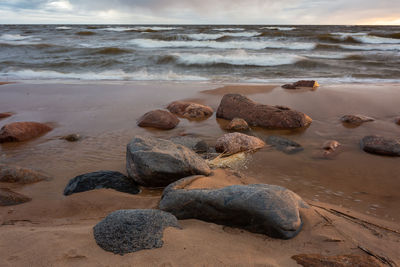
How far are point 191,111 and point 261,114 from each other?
1.32m

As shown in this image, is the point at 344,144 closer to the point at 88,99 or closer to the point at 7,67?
the point at 88,99

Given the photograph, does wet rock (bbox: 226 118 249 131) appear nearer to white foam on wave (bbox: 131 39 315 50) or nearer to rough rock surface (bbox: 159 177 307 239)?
rough rock surface (bbox: 159 177 307 239)

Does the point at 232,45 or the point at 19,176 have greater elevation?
the point at 232,45

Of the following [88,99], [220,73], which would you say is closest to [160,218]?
[88,99]

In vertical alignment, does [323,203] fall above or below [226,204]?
below

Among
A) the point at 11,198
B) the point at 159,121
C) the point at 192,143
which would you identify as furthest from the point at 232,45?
the point at 11,198

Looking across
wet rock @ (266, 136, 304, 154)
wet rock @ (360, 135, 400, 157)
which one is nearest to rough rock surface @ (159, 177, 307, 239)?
wet rock @ (266, 136, 304, 154)

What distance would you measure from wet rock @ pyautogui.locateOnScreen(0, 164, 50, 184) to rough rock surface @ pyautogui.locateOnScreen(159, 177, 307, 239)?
5.47 feet

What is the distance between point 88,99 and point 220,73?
18.8 feet

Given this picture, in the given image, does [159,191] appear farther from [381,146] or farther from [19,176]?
[381,146]

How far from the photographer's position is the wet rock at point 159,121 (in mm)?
4891

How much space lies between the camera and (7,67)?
11836 millimetres

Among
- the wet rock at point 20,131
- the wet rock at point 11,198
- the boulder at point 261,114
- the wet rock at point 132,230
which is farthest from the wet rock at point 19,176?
the boulder at point 261,114

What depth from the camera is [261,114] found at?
16.5 ft
